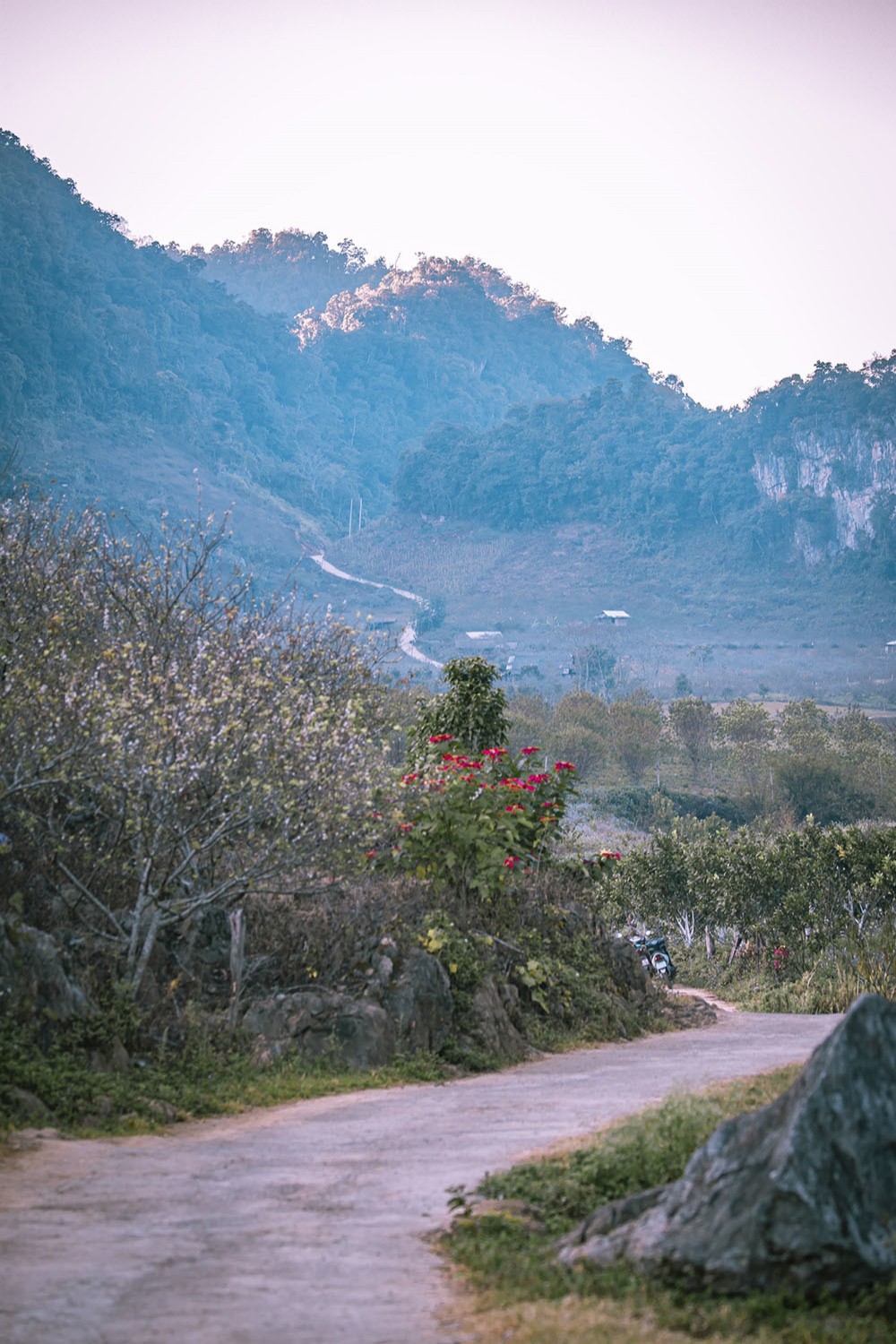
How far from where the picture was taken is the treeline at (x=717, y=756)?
192 feet

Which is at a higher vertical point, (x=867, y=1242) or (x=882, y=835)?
(x=882, y=835)

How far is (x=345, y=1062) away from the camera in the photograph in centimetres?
1250

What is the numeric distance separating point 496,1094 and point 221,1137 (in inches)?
115

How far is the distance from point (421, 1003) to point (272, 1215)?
6162 millimetres

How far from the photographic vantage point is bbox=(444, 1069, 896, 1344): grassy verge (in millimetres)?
5340

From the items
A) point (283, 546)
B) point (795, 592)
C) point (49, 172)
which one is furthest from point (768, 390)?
point (49, 172)

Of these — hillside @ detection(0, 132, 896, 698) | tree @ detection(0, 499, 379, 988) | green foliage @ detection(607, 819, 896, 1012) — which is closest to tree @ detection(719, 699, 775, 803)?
green foliage @ detection(607, 819, 896, 1012)

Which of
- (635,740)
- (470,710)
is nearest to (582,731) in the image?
(635,740)

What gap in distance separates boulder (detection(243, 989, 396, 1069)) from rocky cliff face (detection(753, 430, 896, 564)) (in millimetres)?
160910

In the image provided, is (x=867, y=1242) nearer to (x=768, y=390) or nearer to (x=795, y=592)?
(x=795, y=592)

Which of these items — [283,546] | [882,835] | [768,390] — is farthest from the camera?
[768,390]

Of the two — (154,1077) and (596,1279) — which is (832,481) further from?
(596,1279)

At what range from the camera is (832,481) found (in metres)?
175

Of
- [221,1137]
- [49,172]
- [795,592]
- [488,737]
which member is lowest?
[221,1137]
